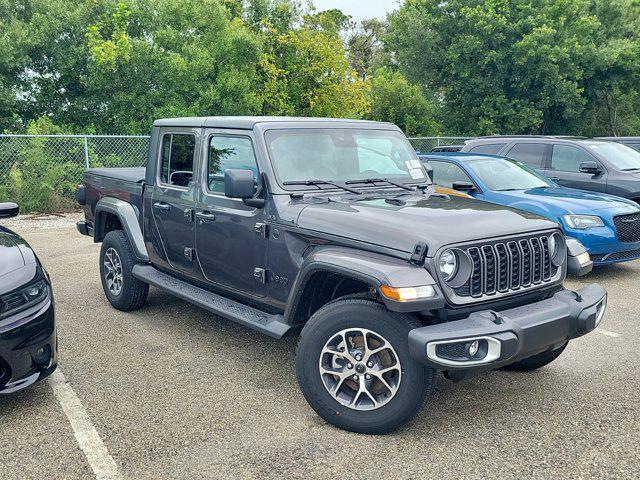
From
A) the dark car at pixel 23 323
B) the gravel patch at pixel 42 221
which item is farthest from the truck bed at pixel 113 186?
the gravel patch at pixel 42 221

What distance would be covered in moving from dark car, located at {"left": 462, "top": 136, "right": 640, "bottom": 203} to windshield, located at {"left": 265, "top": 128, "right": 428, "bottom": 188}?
5457mm

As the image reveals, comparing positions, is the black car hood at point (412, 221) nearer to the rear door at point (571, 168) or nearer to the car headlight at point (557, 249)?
the car headlight at point (557, 249)

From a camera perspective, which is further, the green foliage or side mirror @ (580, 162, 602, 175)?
the green foliage

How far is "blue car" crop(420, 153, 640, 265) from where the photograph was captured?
23.3 feet

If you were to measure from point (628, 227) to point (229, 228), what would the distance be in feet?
17.2

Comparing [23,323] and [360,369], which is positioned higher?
[23,323]

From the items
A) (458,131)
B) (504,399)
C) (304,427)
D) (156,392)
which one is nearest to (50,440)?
(156,392)

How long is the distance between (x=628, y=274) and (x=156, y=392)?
6.12 m

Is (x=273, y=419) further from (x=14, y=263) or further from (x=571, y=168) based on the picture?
(x=571, y=168)

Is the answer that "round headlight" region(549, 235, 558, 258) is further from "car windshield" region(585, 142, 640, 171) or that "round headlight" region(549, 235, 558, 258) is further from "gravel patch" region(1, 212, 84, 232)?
"gravel patch" region(1, 212, 84, 232)

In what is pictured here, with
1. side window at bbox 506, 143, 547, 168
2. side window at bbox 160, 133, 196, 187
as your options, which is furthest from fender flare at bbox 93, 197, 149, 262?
side window at bbox 506, 143, 547, 168

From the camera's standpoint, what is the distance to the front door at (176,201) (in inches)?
190

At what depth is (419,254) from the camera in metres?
3.22

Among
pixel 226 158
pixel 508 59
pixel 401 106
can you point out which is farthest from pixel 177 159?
pixel 508 59
